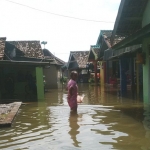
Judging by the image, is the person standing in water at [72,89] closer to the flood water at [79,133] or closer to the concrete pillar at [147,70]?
the flood water at [79,133]

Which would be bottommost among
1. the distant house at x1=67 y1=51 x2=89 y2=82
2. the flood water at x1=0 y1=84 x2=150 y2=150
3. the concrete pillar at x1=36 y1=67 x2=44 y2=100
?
the flood water at x1=0 y1=84 x2=150 y2=150

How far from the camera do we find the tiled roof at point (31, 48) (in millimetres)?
26761

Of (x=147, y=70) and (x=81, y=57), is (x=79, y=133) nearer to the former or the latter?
(x=147, y=70)

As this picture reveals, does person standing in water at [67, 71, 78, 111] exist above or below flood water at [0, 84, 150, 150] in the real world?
above

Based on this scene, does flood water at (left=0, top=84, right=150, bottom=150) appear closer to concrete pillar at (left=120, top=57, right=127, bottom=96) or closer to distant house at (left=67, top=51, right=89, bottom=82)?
concrete pillar at (left=120, top=57, right=127, bottom=96)

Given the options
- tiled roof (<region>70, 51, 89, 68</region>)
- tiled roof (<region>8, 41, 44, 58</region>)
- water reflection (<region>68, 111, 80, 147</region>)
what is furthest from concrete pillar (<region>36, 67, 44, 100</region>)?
tiled roof (<region>70, 51, 89, 68</region>)

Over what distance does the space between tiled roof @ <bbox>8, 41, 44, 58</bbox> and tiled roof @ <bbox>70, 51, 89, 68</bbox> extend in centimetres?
1341

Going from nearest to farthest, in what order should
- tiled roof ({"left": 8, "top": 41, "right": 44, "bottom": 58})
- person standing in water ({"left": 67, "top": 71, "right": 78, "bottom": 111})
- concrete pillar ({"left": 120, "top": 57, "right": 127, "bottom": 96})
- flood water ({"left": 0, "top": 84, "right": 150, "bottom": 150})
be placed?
flood water ({"left": 0, "top": 84, "right": 150, "bottom": 150}) < person standing in water ({"left": 67, "top": 71, "right": 78, "bottom": 111}) < concrete pillar ({"left": 120, "top": 57, "right": 127, "bottom": 96}) < tiled roof ({"left": 8, "top": 41, "right": 44, "bottom": 58})

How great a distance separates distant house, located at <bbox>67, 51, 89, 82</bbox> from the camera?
42094 mm

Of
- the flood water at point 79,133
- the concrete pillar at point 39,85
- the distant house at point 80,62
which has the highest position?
the distant house at point 80,62

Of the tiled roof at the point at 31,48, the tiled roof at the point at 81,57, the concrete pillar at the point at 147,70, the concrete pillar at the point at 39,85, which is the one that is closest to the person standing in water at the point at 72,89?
the concrete pillar at the point at 147,70

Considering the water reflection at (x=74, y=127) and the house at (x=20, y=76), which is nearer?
the water reflection at (x=74, y=127)

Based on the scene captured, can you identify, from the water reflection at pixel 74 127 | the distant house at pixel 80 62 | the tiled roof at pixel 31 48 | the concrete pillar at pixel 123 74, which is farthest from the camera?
the distant house at pixel 80 62

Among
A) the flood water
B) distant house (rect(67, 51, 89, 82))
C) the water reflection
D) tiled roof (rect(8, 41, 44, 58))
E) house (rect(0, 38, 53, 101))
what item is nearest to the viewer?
the flood water
